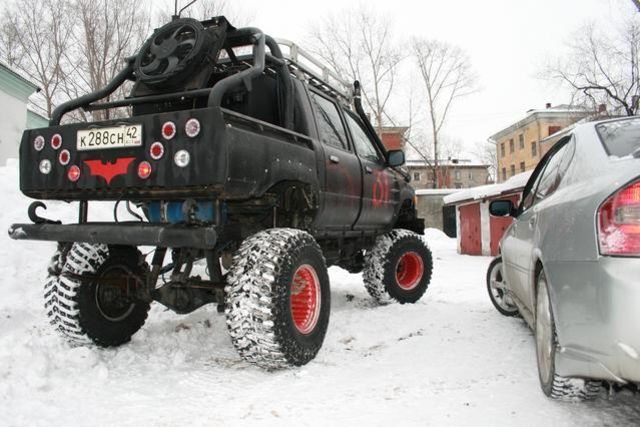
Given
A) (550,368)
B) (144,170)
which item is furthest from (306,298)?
(550,368)

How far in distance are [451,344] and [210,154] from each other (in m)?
2.39

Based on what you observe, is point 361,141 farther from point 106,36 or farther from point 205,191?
point 106,36

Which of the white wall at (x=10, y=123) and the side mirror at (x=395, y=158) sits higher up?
the white wall at (x=10, y=123)

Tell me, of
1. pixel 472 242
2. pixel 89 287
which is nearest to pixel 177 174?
pixel 89 287

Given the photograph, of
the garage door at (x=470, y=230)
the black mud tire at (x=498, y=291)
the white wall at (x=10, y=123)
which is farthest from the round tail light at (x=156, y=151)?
the garage door at (x=470, y=230)

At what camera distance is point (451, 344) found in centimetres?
396

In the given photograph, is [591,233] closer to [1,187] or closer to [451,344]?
[451,344]

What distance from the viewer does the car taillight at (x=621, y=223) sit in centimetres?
190

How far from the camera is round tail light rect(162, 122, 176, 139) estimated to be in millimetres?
2951

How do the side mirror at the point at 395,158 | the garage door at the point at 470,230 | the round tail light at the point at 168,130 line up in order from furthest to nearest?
the garage door at the point at 470,230
the side mirror at the point at 395,158
the round tail light at the point at 168,130

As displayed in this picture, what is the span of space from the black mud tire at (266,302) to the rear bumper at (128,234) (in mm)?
341

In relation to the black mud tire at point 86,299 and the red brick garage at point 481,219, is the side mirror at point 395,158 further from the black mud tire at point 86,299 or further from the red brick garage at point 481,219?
the red brick garage at point 481,219

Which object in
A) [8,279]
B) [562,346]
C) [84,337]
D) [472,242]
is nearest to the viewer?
[562,346]

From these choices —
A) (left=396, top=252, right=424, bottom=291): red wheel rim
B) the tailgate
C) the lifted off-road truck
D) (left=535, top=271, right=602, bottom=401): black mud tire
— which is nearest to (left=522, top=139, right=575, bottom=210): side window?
(left=535, top=271, right=602, bottom=401): black mud tire
